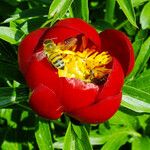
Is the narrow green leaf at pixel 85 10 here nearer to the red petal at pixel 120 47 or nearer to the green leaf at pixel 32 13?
the red petal at pixel 120 47

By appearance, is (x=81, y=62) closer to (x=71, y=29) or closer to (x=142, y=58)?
(x=71, y=29)

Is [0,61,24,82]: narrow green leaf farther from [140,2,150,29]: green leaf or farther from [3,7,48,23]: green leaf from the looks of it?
[140,2,150,29]: green leaf

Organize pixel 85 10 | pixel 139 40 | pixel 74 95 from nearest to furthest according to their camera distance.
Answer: pixel 74 95 < pixel 85 10 < pixel 139 40

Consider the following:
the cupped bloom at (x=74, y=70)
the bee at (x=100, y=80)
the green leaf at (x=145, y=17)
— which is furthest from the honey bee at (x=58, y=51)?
the green leaf at (x=145, y=17)

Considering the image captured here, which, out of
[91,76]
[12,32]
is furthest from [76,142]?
[12,32]

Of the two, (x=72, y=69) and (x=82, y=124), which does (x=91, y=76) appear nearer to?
(x=72, y=69)

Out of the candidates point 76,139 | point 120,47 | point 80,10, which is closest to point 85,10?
point 80,10

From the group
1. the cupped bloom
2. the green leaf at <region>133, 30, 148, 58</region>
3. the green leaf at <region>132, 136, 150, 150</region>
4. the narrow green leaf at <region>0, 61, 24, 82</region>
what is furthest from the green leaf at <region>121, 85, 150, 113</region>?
the green leaf at <region>132, 136, 150, 150</region>
